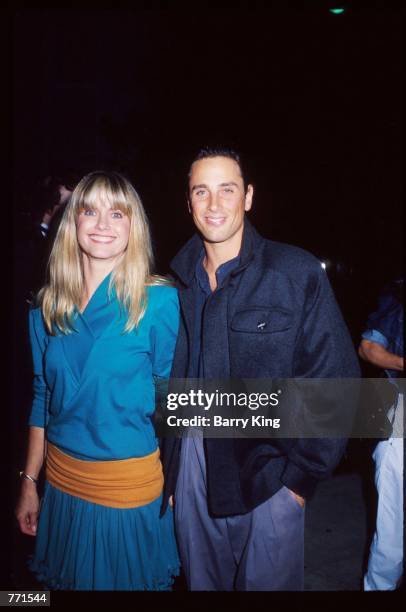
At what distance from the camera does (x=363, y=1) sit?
5.78ft

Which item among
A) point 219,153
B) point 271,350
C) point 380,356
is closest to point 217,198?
point 219,153

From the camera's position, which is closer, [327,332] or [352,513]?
[327,332]

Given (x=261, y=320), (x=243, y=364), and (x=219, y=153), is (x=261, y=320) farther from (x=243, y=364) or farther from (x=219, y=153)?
(x=219, y=153)

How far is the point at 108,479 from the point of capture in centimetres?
156

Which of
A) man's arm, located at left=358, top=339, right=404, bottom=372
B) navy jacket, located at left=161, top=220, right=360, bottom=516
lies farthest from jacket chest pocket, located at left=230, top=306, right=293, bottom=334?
man's arm, located at left=358, top=339, right=404, bottom=372

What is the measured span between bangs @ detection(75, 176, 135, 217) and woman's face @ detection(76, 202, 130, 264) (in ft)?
Result: 0.05

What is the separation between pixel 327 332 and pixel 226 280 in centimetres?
43

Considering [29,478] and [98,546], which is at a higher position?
[29,478]

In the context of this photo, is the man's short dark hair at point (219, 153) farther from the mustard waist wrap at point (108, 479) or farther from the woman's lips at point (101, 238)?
Result: the mustard waist wrap at point (108, 479)

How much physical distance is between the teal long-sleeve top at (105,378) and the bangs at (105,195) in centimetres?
29

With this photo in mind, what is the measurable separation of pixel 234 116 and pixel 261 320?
9.33 ft

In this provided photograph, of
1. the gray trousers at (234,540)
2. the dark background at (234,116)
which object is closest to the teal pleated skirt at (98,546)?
the gray trousers at (234,540)

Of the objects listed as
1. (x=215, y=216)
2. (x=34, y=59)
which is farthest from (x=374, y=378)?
(x=34, y=59)

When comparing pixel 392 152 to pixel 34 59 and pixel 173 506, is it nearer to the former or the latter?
pixel 34 59
